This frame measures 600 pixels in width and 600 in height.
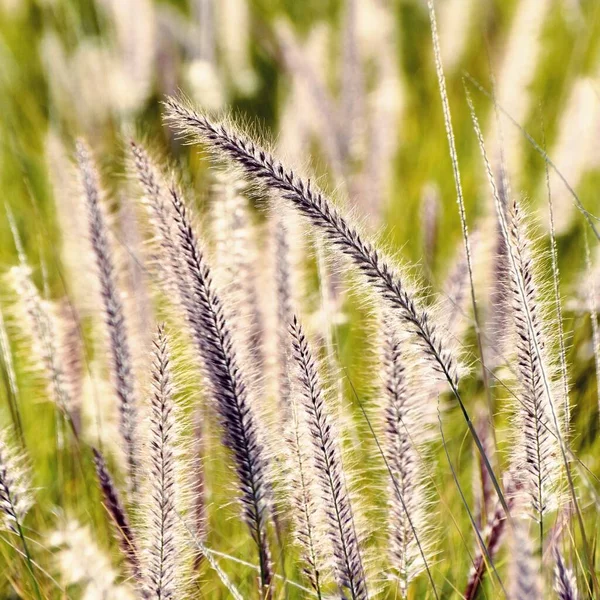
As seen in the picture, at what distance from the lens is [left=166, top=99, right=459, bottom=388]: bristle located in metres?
0.83

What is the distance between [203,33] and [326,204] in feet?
4.83

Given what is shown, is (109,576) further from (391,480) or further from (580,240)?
(580,240)

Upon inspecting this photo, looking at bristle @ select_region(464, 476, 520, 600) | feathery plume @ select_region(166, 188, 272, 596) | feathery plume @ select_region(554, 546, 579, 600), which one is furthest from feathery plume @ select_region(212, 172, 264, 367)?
feathery plume @ select_region(554, 546, 579, 600)

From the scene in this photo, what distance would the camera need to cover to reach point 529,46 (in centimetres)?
209

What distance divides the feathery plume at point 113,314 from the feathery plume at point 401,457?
0.38 metres

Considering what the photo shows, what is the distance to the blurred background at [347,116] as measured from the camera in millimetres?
1642

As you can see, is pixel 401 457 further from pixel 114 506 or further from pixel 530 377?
pixel 114 506

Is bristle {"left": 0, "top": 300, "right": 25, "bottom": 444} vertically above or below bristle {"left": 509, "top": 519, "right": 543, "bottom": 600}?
above

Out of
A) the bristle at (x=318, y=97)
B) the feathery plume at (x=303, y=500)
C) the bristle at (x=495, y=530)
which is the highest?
the bristle at (x=318, y=97)

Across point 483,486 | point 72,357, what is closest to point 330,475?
point 483,486

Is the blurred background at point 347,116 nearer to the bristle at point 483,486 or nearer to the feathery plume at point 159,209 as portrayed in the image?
the bristle at point 483,486

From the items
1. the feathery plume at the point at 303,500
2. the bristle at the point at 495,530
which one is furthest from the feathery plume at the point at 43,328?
the bristle at the point at 495,530

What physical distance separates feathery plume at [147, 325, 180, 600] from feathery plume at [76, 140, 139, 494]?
0.22 m

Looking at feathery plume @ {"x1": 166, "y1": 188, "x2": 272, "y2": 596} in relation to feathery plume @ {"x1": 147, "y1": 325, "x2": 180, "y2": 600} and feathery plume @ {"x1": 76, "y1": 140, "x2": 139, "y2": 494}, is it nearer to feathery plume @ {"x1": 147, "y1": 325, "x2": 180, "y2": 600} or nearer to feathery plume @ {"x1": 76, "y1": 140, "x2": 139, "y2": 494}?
feathery plume @ {"x1": 147, "y1": 325, "x2": 180, "y2": 600}
